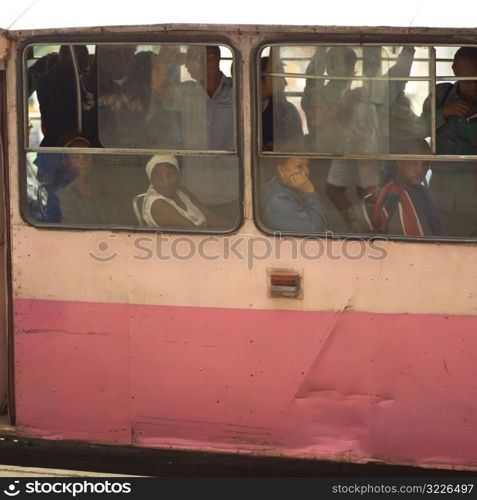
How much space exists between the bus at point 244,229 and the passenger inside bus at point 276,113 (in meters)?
0.01

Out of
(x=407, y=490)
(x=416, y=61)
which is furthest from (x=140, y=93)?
(x=407, y=490)

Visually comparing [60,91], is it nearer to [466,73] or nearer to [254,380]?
[254,380]

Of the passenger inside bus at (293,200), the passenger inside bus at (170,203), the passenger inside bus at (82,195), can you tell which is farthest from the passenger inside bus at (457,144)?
the passenger inside bus at (82,195)

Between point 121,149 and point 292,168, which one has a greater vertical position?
point 121,149

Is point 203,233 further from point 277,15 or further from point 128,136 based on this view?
point 277,15

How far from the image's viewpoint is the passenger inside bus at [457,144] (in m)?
5.93

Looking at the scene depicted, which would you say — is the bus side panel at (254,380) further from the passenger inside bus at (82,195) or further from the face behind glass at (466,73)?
the face behind glass at (466,73)

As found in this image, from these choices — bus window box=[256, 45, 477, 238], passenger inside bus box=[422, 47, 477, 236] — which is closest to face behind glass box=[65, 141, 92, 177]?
bus window box=[256, 45, 477, 238]

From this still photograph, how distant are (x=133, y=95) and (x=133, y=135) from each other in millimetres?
207

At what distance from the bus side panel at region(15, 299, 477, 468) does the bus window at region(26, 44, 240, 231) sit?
1.70 ft

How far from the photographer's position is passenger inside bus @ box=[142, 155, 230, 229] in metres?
6.41

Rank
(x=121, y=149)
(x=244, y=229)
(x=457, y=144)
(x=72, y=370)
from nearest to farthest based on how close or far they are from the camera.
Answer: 1. (x=457, y=144)
2. (x=244, y=229)
3. (x=121, y=149)
4. (x=72, y=370)

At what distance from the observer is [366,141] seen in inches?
241

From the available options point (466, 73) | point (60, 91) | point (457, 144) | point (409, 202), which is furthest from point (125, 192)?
point (466, 73)
